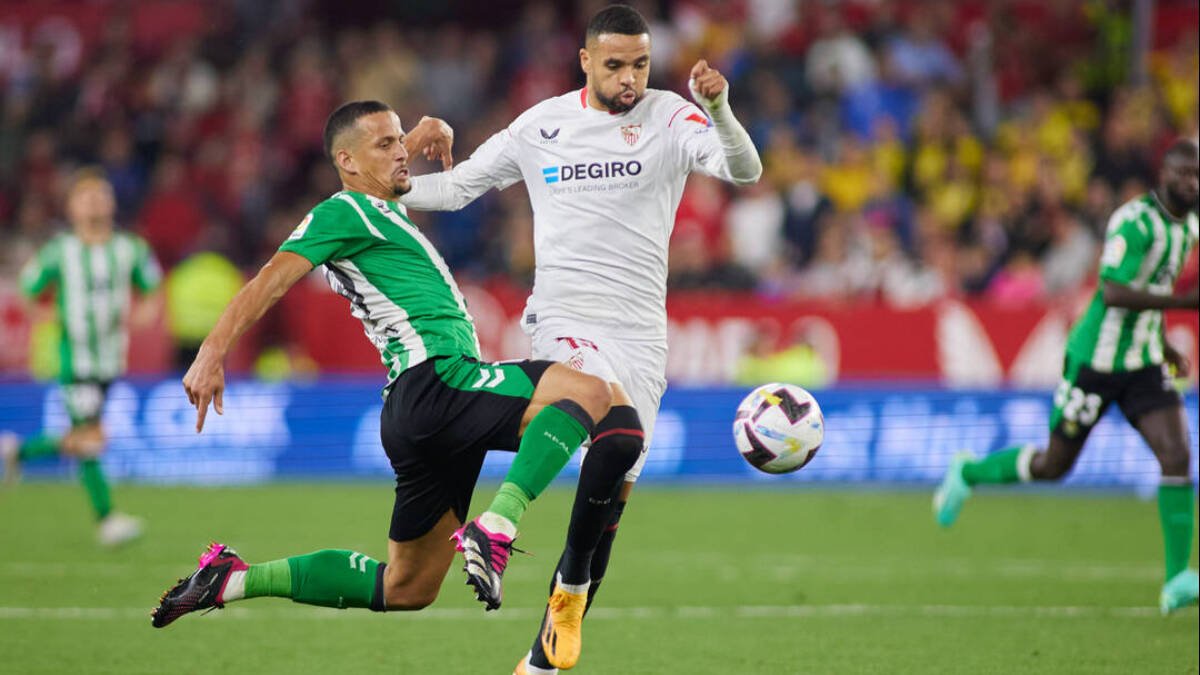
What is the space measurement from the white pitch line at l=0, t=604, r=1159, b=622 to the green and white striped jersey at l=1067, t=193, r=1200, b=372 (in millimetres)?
1439

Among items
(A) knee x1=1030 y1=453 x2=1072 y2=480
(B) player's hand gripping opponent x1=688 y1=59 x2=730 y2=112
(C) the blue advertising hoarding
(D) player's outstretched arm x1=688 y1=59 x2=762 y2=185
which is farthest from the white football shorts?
(C) the blue advertising hoarding

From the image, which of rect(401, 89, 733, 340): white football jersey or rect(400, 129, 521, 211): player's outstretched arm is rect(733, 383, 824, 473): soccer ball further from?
rect(400, 129, 521, 211): player's outstretched arm

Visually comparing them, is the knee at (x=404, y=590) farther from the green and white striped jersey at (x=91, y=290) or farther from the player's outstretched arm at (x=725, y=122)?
the green and white striped jersey at (x=91, y=290)

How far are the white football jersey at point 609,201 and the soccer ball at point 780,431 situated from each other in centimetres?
53

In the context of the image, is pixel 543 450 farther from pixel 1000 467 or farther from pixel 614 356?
pixel 1000 467

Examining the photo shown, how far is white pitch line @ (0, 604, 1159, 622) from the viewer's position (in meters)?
8.92

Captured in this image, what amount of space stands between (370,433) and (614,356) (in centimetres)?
999

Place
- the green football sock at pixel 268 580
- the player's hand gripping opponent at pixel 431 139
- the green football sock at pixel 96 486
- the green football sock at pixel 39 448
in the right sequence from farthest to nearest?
the green football sock at pixel 39 448, the green football sock at pixel 96 486, the player's hand gripping opponent at pixel 431 139, the green football sock at pixel 268 580

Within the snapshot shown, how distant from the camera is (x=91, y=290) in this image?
1258cm

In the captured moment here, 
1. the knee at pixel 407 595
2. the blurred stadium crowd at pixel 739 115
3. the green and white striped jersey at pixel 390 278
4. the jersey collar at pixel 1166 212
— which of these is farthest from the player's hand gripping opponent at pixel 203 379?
the blurred stadium crowd at pixel 739 115

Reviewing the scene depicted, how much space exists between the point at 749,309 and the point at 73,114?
32.1 ft

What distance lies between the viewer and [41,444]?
42.6ft

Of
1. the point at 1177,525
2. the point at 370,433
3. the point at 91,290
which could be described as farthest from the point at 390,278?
the point at 370,433

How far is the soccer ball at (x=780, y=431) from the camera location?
6.98m
